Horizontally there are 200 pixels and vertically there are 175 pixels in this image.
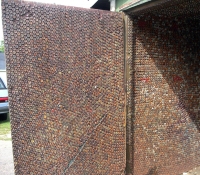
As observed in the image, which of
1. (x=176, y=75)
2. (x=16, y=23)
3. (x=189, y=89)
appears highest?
(x=16, y=23)

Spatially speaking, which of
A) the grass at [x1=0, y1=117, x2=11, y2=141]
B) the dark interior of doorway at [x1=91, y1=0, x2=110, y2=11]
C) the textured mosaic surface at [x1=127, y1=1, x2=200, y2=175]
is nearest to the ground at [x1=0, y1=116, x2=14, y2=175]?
the grass at [x1=0, y1=117, x2=11, y2=141]

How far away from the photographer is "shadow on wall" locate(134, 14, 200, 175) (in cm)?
302

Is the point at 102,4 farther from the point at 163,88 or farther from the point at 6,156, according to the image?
the point at 6,156

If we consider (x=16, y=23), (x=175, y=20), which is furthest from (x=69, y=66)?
(x=175, y=20)

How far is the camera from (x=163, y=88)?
318 cm

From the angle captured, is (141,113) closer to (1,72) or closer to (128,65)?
(128,65)

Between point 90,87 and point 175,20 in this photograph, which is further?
point 175,20

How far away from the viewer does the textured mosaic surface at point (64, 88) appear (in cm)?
236

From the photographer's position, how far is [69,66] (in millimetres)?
2584

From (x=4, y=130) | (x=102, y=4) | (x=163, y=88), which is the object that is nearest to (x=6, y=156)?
(x=4, y=130)

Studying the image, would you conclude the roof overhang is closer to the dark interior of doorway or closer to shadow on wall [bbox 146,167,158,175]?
the dark interior of doorway

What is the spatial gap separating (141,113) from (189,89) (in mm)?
1162

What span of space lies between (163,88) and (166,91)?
0.10m

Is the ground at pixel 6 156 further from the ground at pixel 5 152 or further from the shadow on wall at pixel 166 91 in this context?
the shadow on wall at pixel 166 91
